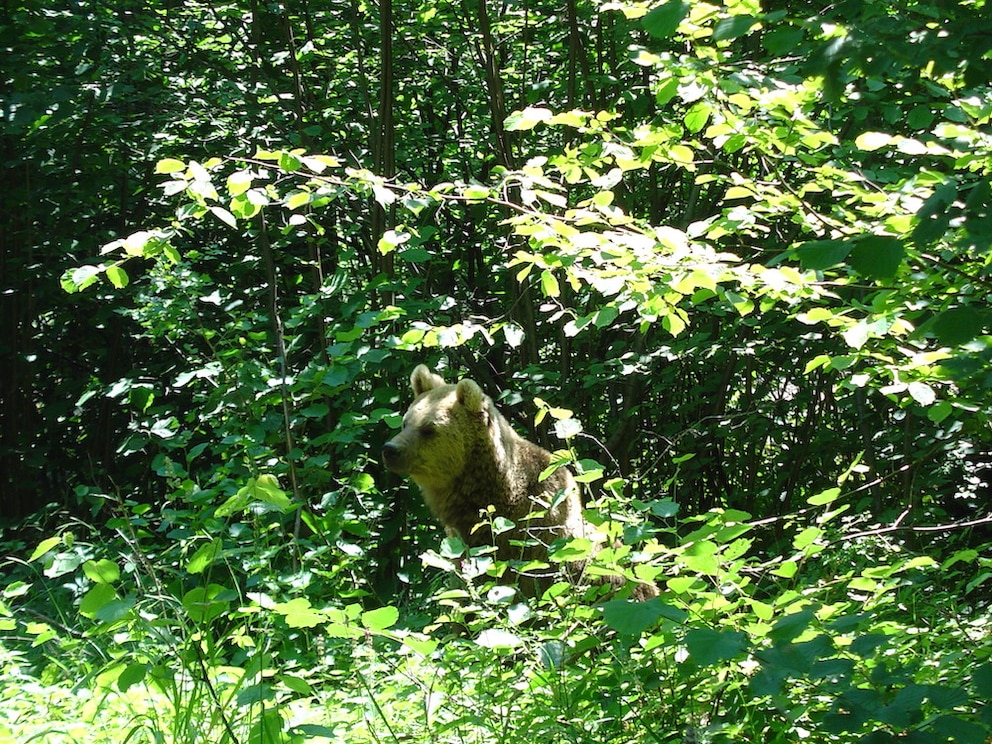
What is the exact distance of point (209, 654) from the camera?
3742mm

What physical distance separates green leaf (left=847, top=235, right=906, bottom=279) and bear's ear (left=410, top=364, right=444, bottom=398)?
460cm


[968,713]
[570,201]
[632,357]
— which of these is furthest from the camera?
[570,201]

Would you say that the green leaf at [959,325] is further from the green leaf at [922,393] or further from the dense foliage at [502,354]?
the green leaf at [922,393]

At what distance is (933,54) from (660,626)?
1.86 metres

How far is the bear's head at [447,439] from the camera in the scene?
6.21 meters

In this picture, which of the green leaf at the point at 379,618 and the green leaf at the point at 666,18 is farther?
the green leaf at the point at 379,618

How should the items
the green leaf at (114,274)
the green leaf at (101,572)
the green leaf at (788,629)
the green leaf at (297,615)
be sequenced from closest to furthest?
the green leaf at (788,629) < the green leaf at (297,615) < the green leaf at (101,572) < the green leaf at (114,274)

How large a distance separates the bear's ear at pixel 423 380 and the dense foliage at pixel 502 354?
11.5 inches

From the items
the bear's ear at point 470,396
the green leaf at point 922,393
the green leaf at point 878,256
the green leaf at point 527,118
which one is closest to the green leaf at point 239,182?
the green leaf at point 527,118

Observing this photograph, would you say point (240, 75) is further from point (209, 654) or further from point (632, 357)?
point (209, 654)

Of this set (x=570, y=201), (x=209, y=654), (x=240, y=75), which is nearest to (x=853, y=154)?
(x=570, y=201)

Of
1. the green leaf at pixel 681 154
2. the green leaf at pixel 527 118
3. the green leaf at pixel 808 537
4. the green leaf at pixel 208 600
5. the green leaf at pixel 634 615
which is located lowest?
the green leaf at pixel 208 600

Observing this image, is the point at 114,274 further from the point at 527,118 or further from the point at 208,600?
the point at 527,118

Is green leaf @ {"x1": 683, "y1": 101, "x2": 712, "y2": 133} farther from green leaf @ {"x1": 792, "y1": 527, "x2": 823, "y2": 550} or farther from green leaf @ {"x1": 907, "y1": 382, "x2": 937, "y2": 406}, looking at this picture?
green leaf @ {"x1": 792, "y1": 527, "x2": 823, "y2": 550}
